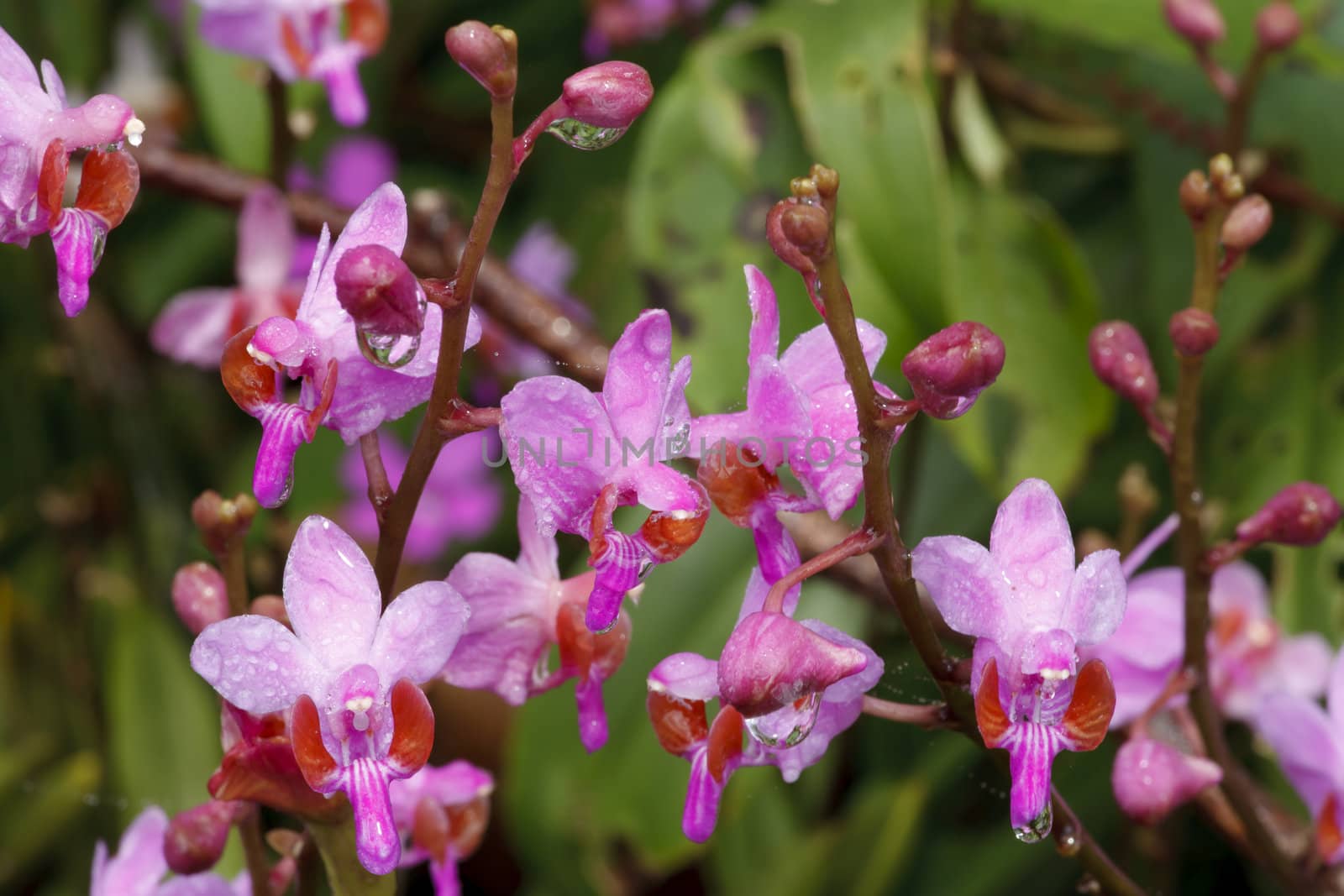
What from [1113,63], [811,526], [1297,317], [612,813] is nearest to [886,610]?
[811,526]

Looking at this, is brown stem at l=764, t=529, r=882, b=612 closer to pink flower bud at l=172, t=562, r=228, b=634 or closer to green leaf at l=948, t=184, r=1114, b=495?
pink flower bud at l=172, t=562, r=228, b=634

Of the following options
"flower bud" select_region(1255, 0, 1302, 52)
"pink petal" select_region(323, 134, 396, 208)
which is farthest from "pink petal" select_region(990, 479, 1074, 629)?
"pink petal" select_region(323, 134, 396, 208)

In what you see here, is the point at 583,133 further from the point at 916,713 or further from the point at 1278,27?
the point at 1278,27

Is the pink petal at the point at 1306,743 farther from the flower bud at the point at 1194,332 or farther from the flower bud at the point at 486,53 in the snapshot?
the flower bud at the point at 486,53

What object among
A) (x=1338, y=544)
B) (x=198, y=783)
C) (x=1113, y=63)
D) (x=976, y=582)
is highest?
(x=976, y=582)

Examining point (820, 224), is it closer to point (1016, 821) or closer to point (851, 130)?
point (1016, 821)

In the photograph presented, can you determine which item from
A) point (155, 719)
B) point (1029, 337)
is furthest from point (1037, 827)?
point (155, 719)
